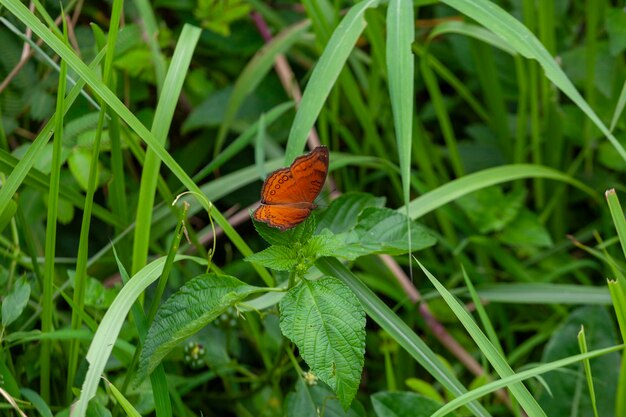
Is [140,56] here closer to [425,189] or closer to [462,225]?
[425,189]

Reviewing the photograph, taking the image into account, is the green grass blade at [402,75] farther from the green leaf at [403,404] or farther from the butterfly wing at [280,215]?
the green leaf at [403,404]

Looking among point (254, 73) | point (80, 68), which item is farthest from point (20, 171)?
point (254, 73)

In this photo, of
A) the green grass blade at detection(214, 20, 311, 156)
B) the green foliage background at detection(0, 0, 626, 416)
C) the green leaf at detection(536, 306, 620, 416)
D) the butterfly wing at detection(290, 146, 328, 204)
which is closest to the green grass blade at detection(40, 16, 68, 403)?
the green foliage background at detection(0, 0, 626, 416)

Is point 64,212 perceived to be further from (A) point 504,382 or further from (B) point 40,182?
(A) point 504,382

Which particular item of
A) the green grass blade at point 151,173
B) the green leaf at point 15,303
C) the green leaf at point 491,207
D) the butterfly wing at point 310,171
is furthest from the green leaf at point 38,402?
the green leaf at point 491,207

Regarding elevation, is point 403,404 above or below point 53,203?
below

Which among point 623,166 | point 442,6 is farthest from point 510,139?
point 442,6
